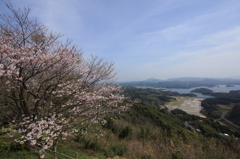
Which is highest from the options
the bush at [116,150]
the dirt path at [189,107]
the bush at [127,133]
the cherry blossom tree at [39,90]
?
the cherry blossom tree at [39,90]

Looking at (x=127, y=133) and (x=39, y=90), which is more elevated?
(x=39, y=90)

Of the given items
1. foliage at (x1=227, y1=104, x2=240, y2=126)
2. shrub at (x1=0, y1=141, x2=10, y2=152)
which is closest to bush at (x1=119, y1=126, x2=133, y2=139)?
shrub at (x1=0, y1=141, x2=10, y2=152)

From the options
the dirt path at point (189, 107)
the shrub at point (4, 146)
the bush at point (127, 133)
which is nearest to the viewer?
the shrub at point (4, 146)

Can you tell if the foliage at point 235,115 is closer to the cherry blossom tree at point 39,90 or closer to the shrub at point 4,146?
the cherry blossom tree at point 39,90

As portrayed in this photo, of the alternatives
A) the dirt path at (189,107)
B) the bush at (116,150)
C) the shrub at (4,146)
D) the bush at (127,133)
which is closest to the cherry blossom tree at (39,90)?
the shrub at (4,146)

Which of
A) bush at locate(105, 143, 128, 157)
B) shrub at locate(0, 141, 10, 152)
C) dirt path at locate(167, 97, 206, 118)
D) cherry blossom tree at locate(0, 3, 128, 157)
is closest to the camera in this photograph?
cherry blossom tree at locate(0, 3, 128, 157)

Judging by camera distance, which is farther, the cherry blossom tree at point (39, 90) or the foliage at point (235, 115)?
the foliage at point (235, 115)

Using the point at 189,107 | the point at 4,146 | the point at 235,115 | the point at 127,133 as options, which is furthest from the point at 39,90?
the point at 189,107

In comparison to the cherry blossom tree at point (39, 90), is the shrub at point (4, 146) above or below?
below

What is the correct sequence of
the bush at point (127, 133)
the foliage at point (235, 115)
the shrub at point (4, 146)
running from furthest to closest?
the foliage at point (235, 115), the bush at point (127, 133), the shrub at point (4, 146)

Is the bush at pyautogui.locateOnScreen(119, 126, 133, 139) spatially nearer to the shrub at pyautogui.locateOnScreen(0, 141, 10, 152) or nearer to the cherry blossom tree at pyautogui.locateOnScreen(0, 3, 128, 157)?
the cherry blossom tree at pyautogui.locateOnScreen(0, 3, 128, 157)

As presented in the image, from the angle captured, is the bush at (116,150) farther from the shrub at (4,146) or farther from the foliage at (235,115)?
the foliage at (235,115)

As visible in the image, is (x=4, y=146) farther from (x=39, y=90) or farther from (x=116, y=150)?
(x=116, y=150)

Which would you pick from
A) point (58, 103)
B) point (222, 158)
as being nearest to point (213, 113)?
point (222, 158)
